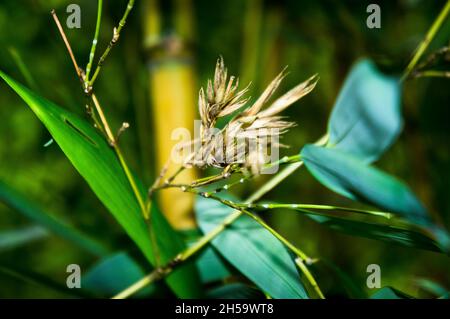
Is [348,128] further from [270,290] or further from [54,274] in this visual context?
[54,274]

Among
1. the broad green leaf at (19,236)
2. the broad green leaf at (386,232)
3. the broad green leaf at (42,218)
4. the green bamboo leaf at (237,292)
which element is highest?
the broad green leaf at (19,236)

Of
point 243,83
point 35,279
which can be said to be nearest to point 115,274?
point 35,279

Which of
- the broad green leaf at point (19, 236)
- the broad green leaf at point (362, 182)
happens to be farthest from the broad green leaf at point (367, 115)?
the broad green leaf at point (19, 236)

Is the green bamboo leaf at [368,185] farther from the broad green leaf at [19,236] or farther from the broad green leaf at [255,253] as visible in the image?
the broad green leaf at [19,236]

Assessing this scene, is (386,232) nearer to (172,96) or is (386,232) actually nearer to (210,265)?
(210,265)
